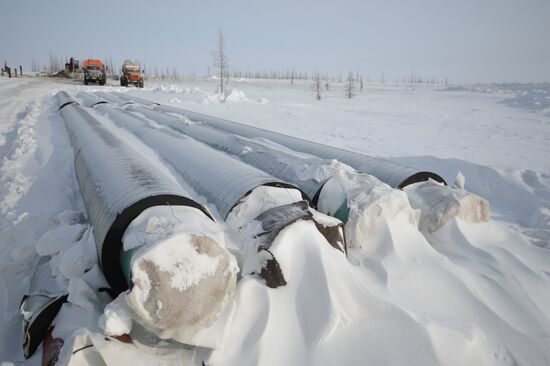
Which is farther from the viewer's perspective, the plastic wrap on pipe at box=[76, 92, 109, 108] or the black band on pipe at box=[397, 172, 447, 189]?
Answer: the plastic wrap on pipe at box=[76, 92, 109, 108]

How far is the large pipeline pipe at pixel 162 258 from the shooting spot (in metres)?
1.59

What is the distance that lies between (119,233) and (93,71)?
33.9 m

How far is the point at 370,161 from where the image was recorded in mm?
3834

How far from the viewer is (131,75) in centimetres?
3067

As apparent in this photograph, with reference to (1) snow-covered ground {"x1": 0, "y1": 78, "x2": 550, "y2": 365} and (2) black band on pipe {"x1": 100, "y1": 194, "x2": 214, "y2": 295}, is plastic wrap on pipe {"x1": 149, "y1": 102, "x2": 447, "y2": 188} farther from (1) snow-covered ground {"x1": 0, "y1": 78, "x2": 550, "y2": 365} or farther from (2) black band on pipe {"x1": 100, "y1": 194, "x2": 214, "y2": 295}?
(2) black band on pipe {"x1": 100, "y1": 194, "x2": 214, "y2": 295}

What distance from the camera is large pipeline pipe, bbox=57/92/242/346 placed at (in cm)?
159

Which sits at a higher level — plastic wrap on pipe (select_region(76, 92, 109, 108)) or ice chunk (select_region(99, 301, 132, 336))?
plastic wrap on pipe (select_region(76, 92, 109, 108))

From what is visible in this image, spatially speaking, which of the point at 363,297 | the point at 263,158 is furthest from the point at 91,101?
the point at 363,297

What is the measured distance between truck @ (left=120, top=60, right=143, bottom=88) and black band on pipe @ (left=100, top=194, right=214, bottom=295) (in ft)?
106

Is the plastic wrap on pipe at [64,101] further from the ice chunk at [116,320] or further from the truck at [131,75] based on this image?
the truck at [131,75]

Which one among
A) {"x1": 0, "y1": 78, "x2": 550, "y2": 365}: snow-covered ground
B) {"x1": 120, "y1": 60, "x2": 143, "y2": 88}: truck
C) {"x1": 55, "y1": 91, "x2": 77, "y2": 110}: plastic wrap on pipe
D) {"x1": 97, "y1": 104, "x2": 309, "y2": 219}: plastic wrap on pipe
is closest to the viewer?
{"x1": 0, "y1": 78, "x2": 550, "y2": 365}: snow-covered ground

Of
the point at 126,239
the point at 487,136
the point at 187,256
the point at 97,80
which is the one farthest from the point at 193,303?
the point at 97,80

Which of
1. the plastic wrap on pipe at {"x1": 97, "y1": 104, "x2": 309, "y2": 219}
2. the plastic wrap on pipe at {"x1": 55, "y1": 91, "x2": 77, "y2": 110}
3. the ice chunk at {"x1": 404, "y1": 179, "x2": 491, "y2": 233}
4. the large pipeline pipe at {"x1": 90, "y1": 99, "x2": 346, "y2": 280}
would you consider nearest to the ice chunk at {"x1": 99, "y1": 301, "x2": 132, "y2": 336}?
the large pipeline pipe at {"x1": 90, "y1": 99, "x2": 346, "y2": 280}

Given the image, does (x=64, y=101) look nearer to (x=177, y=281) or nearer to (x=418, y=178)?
(x=418, y=178)
